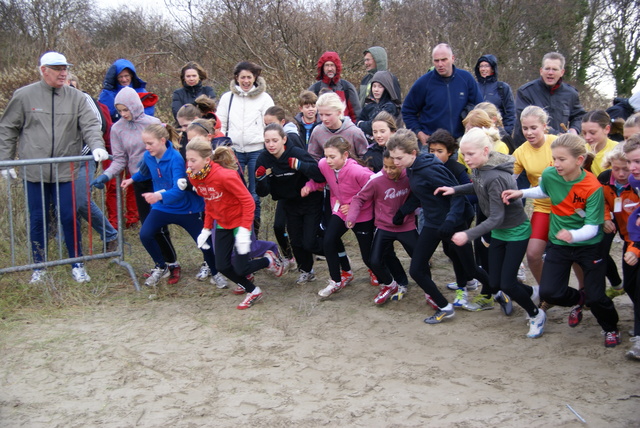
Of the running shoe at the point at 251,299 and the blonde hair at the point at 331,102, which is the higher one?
the blonde hair at the point at 331,102

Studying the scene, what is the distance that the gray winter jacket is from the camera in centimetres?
624

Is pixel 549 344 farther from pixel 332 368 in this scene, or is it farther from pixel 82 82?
pixel 82 82

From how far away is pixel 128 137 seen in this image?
22.3ft

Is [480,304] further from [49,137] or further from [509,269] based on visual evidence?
[49,137]

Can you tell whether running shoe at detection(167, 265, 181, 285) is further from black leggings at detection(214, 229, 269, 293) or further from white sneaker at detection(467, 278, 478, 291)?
white sneaker at detection(467, 278, 478, 291)

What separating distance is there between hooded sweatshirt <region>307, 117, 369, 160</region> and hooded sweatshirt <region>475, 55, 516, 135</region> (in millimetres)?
1981

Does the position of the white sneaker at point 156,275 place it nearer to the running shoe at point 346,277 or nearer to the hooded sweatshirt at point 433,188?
the running shoe at point 346,277

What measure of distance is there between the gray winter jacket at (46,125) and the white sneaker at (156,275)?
1.27 m

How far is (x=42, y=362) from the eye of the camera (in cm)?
475

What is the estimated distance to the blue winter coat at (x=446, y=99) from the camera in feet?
22.5

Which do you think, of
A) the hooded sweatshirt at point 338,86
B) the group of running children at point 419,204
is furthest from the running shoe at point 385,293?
the hooded sweatshirt at point 338,86

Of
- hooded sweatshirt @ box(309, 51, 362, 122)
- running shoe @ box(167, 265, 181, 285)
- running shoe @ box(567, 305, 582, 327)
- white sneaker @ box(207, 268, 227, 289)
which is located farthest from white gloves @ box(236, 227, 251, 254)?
hooded sweatshirt @ box(309, 51, 362, 122)

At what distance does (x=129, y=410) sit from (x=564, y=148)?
3445 millimetres

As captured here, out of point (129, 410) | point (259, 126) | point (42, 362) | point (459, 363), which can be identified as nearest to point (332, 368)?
point (459, 363)
